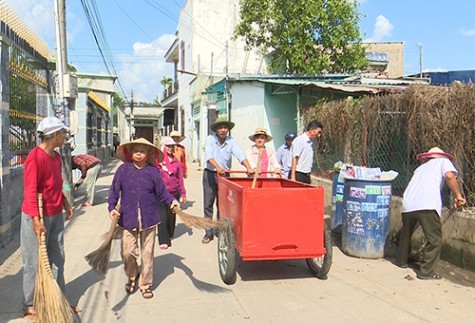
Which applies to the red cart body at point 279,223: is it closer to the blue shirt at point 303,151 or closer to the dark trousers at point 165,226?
the dark trousers at point 165,226

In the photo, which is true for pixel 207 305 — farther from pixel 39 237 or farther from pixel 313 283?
pixel 39 237

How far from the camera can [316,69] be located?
16625mm

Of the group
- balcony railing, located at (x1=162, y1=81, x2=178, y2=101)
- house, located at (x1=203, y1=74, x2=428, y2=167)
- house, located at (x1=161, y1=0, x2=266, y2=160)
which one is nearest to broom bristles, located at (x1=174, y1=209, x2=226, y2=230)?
house, located at (x1=203, y1=74, x2=428, y2=167)

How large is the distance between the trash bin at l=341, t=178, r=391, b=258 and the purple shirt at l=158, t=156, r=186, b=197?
2.71 meters

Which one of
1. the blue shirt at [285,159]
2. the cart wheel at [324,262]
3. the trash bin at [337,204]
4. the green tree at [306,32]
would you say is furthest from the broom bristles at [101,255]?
the green tree at [306,32]

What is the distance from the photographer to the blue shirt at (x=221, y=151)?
684 centimetres

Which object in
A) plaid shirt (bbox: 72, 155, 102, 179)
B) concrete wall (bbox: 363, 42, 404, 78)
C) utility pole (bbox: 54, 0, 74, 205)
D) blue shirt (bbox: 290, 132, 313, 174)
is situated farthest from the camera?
concrete wall (bbox: 363, 42, 404, 78)

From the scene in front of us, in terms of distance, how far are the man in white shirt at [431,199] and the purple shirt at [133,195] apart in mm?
3273

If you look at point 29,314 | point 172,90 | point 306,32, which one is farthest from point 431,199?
point 172,90

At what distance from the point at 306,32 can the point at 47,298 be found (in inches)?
563

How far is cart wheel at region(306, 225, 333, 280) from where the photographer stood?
5062 mm

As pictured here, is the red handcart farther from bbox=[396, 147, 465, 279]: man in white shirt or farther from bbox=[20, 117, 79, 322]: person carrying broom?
bbox=[20, 117, 79, 322]: person carrying broom

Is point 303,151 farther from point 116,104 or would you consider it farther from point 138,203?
point 116,104

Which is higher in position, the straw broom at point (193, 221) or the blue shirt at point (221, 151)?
the blue shirt at point (221, 151)
